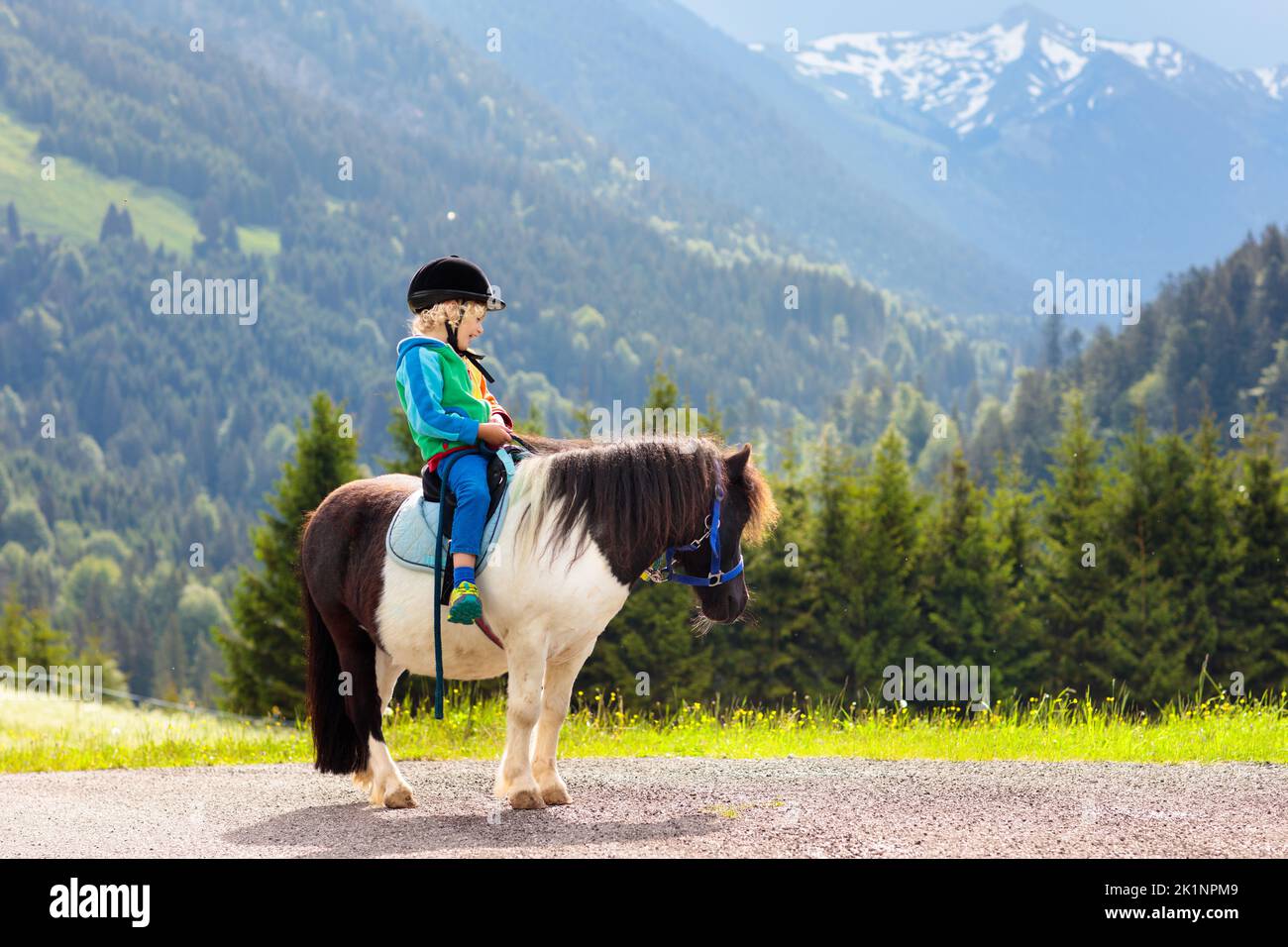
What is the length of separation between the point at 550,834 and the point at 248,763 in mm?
4811

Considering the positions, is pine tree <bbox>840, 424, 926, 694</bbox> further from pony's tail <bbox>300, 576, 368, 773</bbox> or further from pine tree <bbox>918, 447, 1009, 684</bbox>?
pony's tail <bbox>300, 576, 368, 773</bbox>

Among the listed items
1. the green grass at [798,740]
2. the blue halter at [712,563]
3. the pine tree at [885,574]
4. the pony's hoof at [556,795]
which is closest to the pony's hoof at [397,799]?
the pony's hoof at [556,795]

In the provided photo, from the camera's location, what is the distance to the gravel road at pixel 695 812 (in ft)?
22.4

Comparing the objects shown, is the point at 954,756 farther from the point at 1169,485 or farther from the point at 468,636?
the point at 1169,485

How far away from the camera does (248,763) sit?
1137 cm

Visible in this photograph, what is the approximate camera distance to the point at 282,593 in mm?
35062

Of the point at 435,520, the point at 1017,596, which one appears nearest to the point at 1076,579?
the point at 1017,596

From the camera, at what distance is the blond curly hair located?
8.80m

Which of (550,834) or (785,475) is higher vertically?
(785,475)

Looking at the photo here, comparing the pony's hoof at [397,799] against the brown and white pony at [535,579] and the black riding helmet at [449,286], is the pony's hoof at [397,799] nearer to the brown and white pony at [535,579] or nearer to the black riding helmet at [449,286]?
the brown and white pony at [535,579]

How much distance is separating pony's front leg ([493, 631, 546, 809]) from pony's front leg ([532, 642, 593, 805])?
0.59 ft

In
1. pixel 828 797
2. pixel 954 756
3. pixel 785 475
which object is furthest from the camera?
pixel 785 475

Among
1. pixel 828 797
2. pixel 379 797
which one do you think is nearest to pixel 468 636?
pixel 379 797

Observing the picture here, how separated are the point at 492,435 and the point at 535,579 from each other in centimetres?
92
